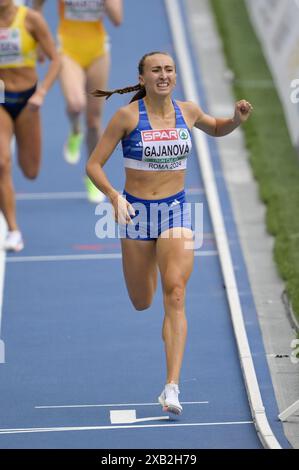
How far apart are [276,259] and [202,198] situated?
2.13m

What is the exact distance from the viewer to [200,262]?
14367 mm

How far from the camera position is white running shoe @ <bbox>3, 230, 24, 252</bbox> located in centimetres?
1461

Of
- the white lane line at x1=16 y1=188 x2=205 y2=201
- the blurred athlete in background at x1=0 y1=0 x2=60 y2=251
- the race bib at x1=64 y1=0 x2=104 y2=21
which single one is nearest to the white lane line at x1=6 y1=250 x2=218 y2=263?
the blurred athlete in background at x1=0 y1=0 x2=60 y2=251

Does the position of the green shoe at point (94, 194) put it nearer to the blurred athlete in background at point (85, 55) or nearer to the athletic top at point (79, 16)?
the blurred athlete in background at point (85, 55)

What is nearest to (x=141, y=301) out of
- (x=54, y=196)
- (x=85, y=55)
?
(x=85, y=55)

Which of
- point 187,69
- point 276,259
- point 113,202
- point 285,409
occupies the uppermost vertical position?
point 187,69

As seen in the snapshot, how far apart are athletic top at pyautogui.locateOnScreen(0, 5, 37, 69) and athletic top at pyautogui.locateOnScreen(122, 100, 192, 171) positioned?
12.3 ft

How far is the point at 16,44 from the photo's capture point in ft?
47.0

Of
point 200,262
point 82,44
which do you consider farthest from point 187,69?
point 200,262

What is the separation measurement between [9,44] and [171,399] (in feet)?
16.9

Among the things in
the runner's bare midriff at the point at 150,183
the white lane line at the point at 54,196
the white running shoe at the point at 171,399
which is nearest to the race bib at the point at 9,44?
the white lane line at the point at 54,196

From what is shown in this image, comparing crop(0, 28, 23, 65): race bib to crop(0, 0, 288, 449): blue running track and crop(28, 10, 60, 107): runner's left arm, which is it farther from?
crop(0, 0, 288, 449): blue running track
